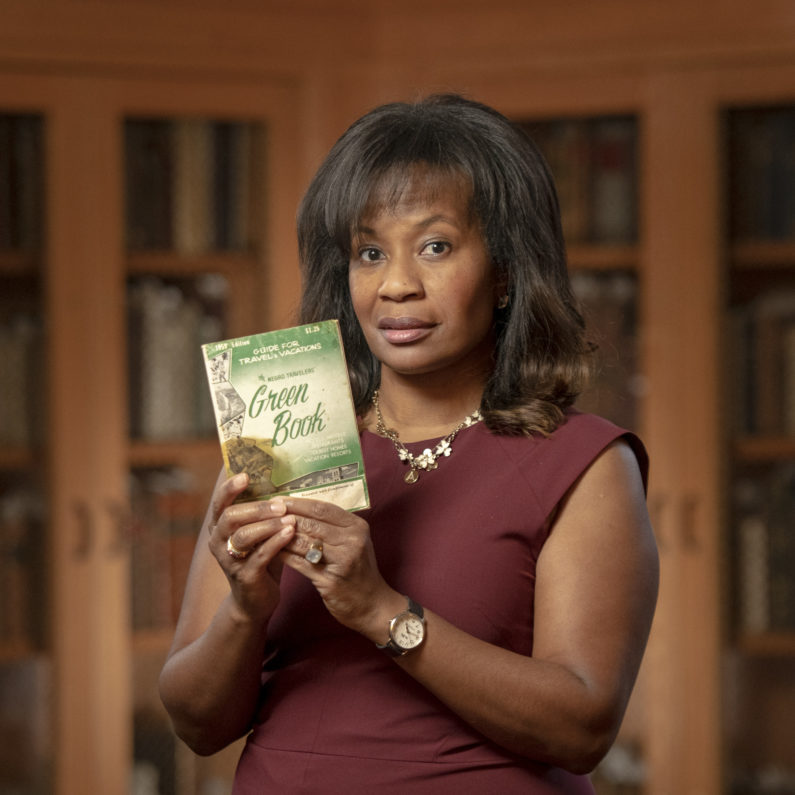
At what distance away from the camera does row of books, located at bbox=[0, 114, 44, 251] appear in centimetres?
278

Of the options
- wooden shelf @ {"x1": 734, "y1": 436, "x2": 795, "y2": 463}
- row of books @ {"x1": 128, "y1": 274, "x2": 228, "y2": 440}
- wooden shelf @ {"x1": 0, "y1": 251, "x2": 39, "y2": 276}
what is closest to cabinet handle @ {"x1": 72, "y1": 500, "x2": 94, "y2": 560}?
row of books @ {"x1": 128, "y1": 274, "x2": 228, "y2": 440}

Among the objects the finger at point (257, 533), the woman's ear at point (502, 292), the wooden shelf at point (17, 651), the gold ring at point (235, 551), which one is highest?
the woman's ear at point (502, 292)

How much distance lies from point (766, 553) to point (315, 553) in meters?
2.05

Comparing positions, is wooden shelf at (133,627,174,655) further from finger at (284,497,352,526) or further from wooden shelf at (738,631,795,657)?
finger at (284,497,352,526)

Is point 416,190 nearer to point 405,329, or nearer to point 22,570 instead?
point 405,329

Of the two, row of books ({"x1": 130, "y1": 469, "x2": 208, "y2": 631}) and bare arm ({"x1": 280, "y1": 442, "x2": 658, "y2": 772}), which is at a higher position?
bare arm ({"x1": 280, "y1": 442, "x2": 658, "y2": 772})

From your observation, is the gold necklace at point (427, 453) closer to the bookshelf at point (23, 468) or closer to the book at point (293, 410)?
the book at point (293, 410)

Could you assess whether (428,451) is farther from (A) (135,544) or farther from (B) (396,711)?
(A) (135,544)

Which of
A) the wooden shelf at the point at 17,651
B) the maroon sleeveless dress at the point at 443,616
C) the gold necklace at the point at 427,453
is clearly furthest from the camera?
the wooden shelf at the point at 17,651

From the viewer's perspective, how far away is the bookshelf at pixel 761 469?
2.86 meters

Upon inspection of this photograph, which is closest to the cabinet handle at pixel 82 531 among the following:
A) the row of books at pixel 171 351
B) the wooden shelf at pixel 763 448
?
the row of books at pixel 171 351

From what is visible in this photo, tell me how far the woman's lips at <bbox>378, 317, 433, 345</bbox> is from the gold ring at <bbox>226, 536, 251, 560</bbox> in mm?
284

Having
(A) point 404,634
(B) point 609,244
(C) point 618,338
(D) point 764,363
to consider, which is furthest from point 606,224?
(A) point 404,634

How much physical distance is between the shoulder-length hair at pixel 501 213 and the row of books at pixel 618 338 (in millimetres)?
1537
